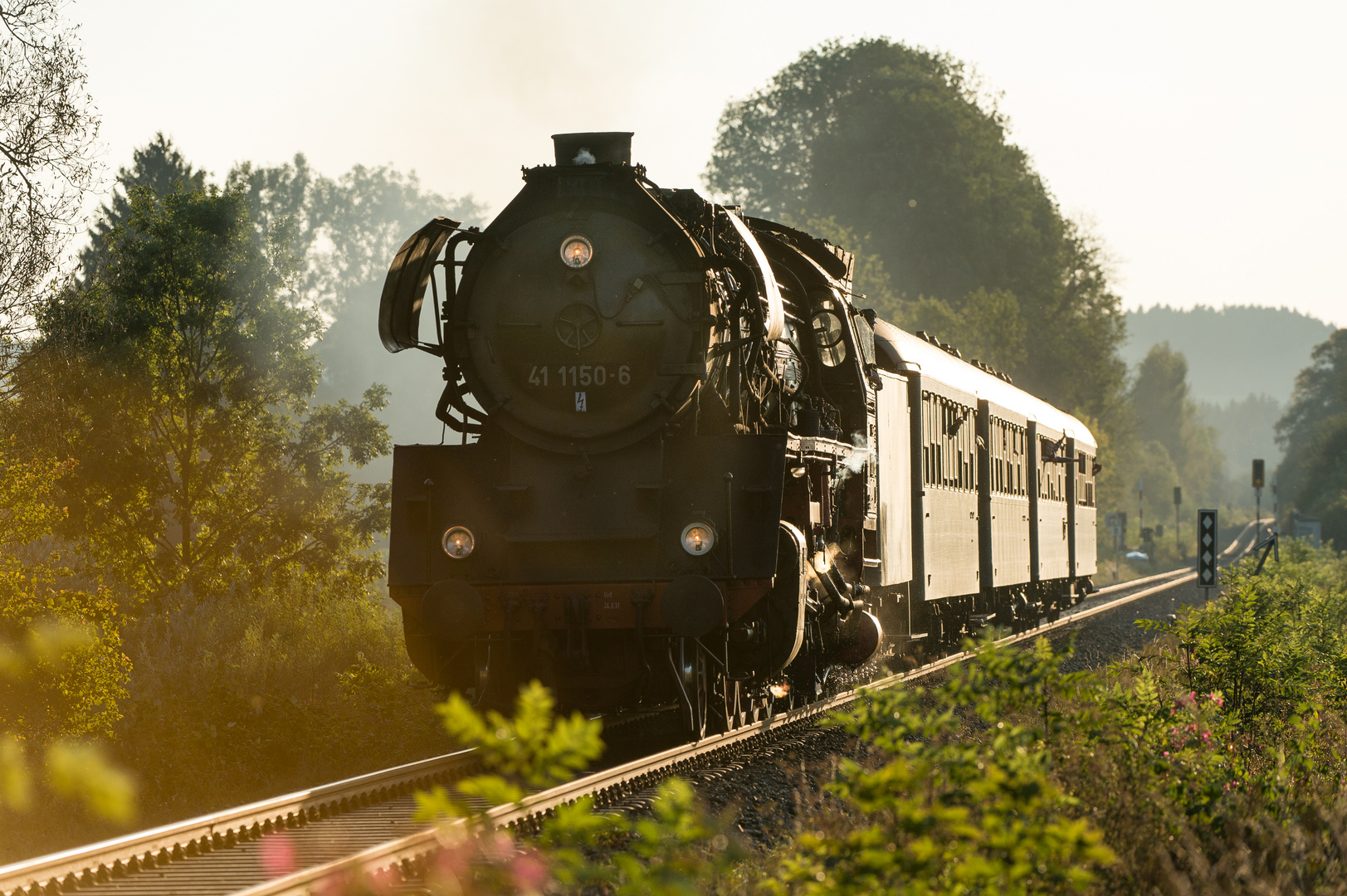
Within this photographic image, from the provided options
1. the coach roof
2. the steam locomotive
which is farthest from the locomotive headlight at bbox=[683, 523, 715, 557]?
the coach roof

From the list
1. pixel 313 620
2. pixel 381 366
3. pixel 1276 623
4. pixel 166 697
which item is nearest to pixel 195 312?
pixel 313 620

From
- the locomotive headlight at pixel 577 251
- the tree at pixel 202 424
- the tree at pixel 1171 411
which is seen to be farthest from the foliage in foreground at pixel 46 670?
the tree at pixel 1171 411

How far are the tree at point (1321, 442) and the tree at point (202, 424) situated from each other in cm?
5074

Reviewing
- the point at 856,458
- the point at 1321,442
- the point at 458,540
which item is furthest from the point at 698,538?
the point at 1321,442

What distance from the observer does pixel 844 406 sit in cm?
1082

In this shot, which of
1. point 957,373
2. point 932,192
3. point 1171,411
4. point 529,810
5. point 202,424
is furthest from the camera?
point 1171,411

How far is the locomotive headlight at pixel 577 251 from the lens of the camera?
8695 mm

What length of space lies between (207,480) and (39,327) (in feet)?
15.5

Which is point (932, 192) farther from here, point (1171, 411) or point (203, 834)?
point (1171, 411)

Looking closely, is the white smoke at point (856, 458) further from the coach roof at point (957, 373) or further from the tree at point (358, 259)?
the tree at point (358, 259)

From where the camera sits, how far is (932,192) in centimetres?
5681

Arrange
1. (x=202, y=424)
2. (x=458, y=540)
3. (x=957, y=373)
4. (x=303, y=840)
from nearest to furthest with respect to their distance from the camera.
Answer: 1. (x=303, y=840)
2. (x=458, y=540)
3. (x=957, y=373)
4. (x=202, y=424)

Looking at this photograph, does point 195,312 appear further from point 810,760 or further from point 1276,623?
point 1276,623

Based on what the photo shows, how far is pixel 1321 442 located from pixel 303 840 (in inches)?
2653
